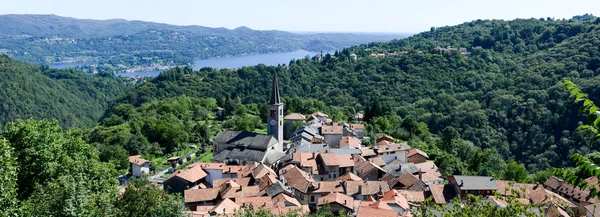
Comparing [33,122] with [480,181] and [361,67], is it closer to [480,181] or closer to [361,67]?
[480,181]

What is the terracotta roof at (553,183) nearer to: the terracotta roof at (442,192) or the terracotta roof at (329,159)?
the terracotta roof at (442,192)

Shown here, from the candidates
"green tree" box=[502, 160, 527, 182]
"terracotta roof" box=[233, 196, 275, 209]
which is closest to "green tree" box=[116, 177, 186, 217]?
"terracotta roof" box=[233, 196, 275, 209]

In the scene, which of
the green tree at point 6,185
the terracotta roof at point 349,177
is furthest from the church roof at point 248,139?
the green tree at point 6,185

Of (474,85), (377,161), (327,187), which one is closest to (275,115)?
(377,161)

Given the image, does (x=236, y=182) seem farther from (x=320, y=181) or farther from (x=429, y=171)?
(x=429, y=171)

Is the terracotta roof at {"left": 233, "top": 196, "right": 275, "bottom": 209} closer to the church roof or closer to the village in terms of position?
the village
